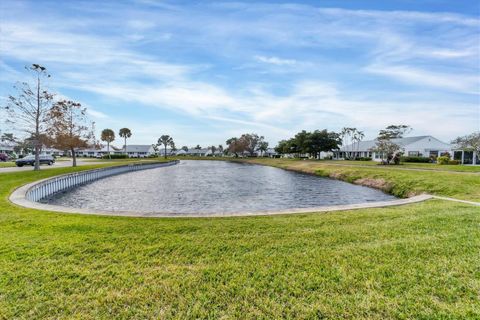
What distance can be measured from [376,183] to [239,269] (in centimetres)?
2448

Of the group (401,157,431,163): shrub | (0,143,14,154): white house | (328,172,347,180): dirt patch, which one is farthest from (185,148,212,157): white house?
(328,172,347,180): dirt patch

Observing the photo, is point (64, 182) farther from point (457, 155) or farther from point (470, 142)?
point (457, 155)

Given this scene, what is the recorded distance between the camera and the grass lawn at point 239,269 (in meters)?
3.43

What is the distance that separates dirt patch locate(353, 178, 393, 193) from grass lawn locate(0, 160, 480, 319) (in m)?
16.4

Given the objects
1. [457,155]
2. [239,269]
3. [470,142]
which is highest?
[470,142]

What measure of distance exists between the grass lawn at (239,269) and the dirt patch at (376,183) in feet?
53.8

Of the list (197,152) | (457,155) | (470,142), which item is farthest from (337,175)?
(197,152)

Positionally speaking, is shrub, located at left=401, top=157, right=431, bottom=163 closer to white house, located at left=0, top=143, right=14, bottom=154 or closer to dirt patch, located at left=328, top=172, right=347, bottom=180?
dirt patch, located at left=328, top=172, right=347, bottom=180

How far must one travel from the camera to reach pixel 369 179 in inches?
1060

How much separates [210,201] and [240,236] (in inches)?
413

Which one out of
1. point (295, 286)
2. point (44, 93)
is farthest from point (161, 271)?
point (44, 93)

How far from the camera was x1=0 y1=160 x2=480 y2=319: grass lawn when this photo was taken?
3426mm

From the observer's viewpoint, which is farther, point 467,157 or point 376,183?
point 467,157

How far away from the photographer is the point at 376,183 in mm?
25078
